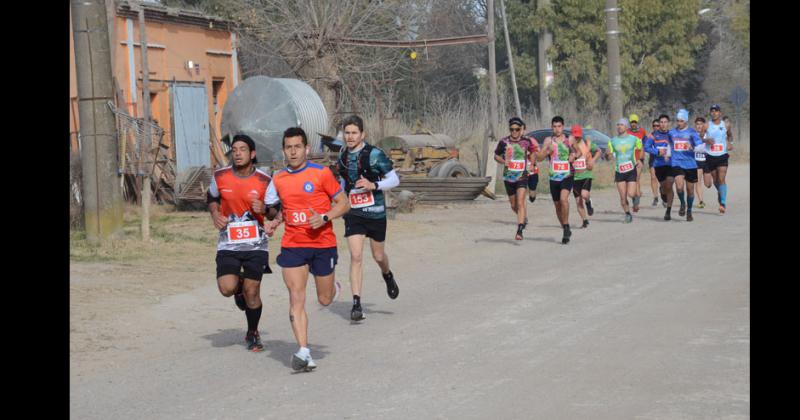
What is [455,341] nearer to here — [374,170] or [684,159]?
[374,170]

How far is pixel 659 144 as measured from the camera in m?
20.5

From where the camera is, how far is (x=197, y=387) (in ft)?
26.6

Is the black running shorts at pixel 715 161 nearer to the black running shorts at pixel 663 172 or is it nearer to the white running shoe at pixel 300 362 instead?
the black running shorts at pixel 663 172

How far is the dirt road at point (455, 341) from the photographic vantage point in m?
7.32

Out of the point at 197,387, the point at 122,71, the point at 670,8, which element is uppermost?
the point at 670,8

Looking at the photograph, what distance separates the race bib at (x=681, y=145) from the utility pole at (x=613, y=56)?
27.1ft

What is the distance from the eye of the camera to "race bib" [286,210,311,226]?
8.55 m

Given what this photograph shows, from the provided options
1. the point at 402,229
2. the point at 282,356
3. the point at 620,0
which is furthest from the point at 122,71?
the point at 620,0

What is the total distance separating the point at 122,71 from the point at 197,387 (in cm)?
2003

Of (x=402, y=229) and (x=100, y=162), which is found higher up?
(x=100, y=162)

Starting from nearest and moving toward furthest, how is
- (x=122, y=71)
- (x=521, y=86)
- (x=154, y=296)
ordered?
(x=154, y=296), (x=122, y=71), (x=521, y=86)

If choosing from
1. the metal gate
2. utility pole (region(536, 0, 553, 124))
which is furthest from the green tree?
the metal gate

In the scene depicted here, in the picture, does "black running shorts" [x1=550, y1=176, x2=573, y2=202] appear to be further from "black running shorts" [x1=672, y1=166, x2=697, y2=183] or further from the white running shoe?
the white running shoe
